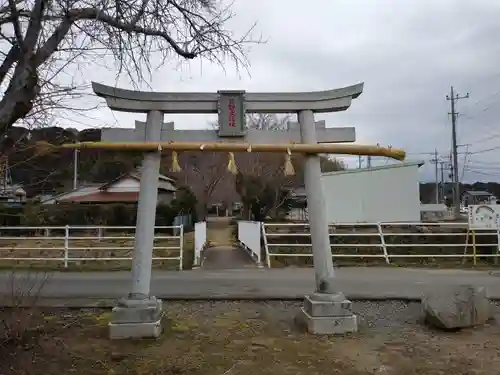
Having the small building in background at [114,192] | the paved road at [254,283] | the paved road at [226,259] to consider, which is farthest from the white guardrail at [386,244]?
the small building in background at [114,192]

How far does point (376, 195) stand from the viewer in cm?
1819

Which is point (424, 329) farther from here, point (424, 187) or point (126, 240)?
point (424, 187)

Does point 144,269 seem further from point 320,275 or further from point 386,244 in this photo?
point 386,244

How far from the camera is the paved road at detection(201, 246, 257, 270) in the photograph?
40.2 ft

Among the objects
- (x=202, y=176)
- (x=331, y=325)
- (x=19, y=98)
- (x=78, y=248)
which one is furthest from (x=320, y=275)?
(x=202, y=176)

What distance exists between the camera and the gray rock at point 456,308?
5.75 meters

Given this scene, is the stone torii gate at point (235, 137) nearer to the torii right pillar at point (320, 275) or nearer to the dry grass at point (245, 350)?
the torii right pillar at point (320, 275)

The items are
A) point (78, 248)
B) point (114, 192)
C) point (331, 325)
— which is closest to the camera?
point (331, 325)

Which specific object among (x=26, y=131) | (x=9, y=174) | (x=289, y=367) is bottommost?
(x=289, y=367)

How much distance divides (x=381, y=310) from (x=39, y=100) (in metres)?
5.58

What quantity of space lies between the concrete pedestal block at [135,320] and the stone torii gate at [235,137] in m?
0.01

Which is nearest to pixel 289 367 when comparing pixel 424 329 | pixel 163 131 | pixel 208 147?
pixel 424 329

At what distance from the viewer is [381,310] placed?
7043 mm

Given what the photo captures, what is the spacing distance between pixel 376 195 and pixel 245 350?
1419cm
